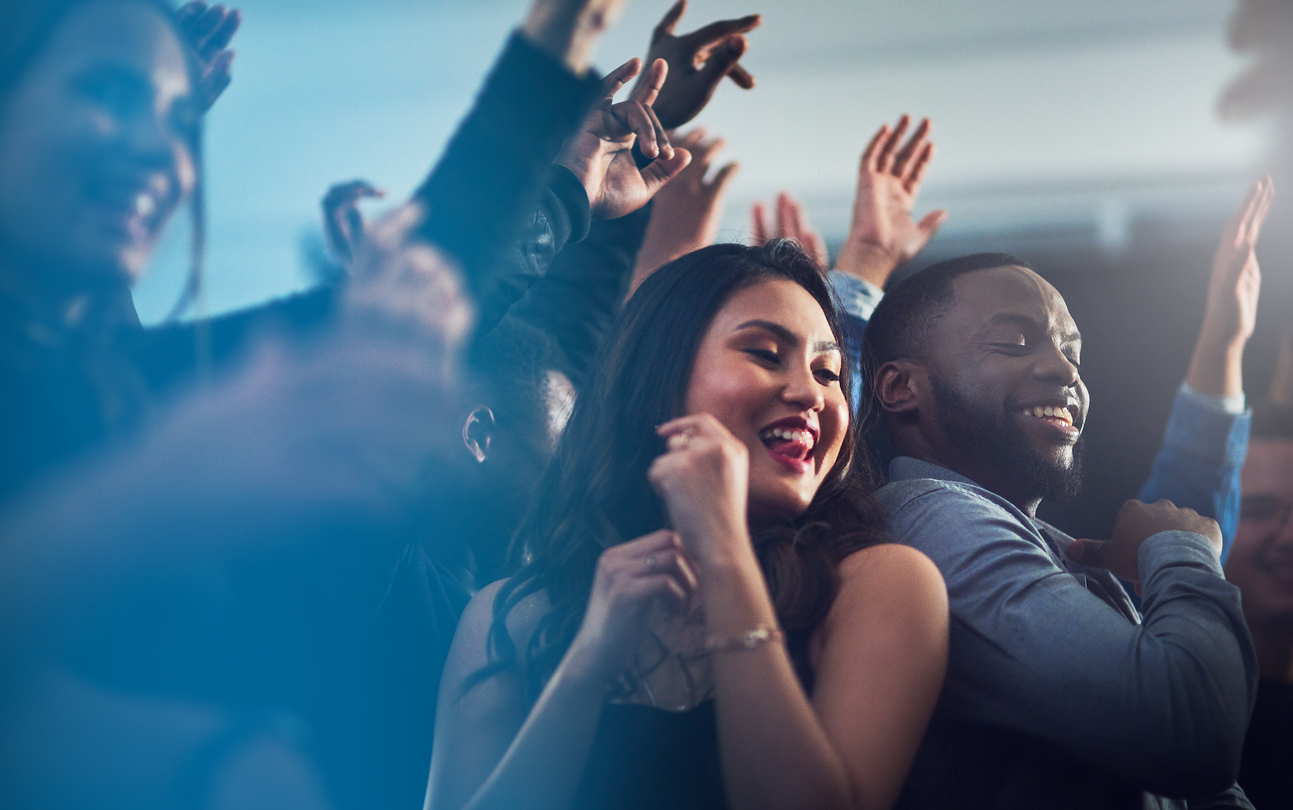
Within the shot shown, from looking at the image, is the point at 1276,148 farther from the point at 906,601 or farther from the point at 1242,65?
the point at 906,601

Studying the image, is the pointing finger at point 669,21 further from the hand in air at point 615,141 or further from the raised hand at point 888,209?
the raised hand at point 888,209

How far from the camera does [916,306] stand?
143 centimetres

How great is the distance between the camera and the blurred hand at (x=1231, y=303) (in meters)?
1.56

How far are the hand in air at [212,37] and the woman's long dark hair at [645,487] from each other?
578mm

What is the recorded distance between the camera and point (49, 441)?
823 millimetres

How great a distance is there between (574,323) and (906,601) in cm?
94

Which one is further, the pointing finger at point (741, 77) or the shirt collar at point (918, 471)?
the pointing finger at point (741, 77)

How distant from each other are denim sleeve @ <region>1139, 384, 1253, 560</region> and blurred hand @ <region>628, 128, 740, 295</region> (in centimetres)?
92

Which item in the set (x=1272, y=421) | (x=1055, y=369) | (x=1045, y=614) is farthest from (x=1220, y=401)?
(x=1045, y=614)

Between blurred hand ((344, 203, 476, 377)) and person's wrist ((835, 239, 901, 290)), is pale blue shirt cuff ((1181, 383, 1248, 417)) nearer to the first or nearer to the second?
person's wrist ((835, 239, 901, 290))

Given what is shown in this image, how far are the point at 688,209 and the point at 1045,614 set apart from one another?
3.73ft

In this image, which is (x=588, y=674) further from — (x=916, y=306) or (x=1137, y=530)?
(x=916, y=306)

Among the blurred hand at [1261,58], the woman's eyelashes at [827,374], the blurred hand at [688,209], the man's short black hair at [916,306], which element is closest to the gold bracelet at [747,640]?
the woman's eyelashes at [827,374]

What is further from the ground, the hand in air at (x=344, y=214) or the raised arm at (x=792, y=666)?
the hand in air at (x=344, y=214)
